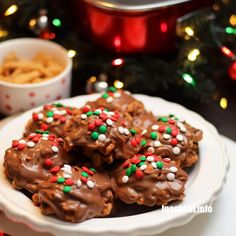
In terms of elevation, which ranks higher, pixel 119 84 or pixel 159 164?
pixel 159 164

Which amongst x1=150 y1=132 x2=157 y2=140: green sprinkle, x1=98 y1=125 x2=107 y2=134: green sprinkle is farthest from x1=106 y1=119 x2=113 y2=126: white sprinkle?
A: x1=150 y1=132 x2=157 y2=140: green sprinkle

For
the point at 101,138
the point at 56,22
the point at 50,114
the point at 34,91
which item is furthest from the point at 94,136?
the point at 56,22

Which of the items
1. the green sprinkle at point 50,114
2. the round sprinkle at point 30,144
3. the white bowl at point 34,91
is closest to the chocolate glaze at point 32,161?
the round sprinkle at point 30,144

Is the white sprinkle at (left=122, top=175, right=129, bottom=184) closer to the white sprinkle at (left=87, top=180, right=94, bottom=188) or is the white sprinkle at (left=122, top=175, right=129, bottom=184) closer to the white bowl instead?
the white sprinkle at (left=87, top=180, right=94, bottom=188)

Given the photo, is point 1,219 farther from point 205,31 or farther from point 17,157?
point 205,31

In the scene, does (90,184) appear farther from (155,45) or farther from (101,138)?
(155,45)

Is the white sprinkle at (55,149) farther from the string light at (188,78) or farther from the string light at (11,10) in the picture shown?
the string light at (11,10)

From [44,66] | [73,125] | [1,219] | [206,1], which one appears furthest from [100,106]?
[206,1]
